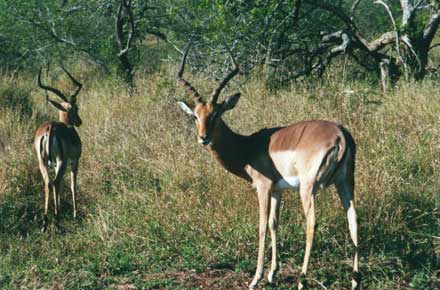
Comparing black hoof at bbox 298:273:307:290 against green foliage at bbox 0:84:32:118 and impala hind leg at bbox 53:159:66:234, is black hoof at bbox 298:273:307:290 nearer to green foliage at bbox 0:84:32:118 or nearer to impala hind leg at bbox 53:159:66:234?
impala hind leg at bbox 53:159:66:234

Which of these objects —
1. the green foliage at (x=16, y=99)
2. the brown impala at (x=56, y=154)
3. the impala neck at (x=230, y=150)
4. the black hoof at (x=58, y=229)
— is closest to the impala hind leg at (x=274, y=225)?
the impala neck at (x=230, y=150)

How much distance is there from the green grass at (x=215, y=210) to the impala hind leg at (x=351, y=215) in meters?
0.19

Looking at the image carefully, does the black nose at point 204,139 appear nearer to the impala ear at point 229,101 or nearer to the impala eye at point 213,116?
the impala eye at point 213,116

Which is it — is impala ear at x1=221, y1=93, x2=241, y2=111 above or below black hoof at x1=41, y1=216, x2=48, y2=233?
above

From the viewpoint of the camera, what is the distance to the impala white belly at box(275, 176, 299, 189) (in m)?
4.44

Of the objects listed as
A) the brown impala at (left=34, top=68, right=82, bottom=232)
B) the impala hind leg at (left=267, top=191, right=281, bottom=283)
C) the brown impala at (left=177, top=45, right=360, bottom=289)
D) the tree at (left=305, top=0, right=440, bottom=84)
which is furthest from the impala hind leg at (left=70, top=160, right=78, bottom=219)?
the tree at (left=305, top=0, right=440, bottom=84)

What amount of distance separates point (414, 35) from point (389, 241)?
5.14m

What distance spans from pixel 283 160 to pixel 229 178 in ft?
4.08

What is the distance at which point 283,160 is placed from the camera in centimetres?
456

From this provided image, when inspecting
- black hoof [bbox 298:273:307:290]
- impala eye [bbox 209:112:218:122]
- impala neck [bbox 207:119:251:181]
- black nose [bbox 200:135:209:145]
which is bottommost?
black hoof [bbox 298:273:307:290]

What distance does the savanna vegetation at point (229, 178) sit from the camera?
15.6 ft

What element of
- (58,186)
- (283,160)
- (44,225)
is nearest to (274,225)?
(283,160)

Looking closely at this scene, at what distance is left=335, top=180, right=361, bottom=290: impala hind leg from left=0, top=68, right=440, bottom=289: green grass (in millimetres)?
194

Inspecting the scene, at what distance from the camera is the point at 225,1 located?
29.8 ft
